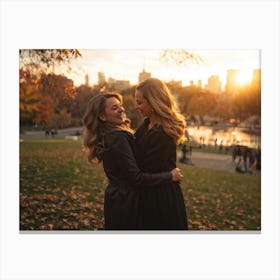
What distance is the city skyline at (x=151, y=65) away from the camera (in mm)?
3375

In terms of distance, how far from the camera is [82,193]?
3746mm

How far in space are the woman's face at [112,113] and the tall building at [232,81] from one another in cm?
161

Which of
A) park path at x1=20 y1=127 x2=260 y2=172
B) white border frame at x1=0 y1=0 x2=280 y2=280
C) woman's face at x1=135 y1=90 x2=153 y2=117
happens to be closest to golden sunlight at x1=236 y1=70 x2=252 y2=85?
white border frame at x1=0 y1=0 x2=280 y2=280

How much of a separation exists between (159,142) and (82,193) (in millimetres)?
1742

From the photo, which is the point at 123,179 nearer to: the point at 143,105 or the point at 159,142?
the point at 159,142

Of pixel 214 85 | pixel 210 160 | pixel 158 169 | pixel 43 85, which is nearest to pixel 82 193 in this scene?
pixel 43 85

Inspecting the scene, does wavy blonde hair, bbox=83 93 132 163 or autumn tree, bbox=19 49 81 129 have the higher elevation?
autumn tree, bbox=19 49 81 129

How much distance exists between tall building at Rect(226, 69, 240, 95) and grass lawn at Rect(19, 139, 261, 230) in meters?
0.95

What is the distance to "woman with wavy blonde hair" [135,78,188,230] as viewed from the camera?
7.66 feet

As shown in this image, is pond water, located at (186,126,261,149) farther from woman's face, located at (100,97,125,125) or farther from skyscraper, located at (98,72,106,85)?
woman's face, located at (100,97,125,125)
